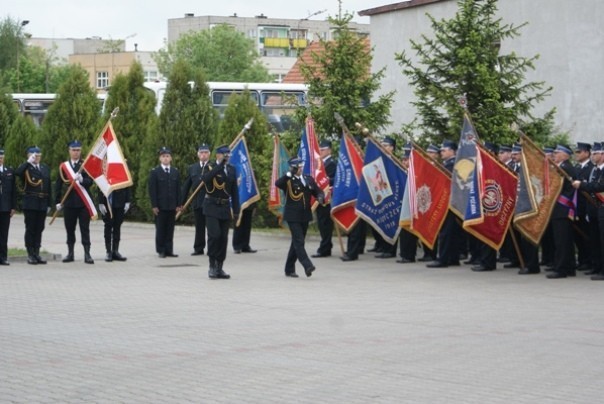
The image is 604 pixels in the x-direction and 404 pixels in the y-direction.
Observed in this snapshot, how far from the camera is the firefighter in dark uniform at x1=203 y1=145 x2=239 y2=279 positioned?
1725 centimetres

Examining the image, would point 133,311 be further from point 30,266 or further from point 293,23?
point 293,23

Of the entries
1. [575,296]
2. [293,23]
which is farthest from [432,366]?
[293,23]

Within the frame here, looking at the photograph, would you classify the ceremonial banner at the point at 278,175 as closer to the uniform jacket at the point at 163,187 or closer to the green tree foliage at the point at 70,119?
the uniform jacket at the point at 163,187

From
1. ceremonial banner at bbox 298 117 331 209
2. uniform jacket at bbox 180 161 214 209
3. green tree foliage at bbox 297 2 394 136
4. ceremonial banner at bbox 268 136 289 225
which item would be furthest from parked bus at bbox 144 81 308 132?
ceremonial banner at bbox 298 117 331 209

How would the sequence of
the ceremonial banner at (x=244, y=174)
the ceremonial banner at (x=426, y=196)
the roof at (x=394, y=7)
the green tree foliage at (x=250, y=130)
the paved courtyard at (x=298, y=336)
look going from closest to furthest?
1. the paved courtyard at (x=298, y=336)
2. the ceremonial banner at (x=426, y=196)
3. the ceremonial banner at (x=244, y=174)
4. the green tree foliage at (x=250, y=130)
5. the roof at (x=394, y=7)

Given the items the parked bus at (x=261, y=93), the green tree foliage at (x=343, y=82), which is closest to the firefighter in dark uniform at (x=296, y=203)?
the green tree foliage at (x=343, y=82)

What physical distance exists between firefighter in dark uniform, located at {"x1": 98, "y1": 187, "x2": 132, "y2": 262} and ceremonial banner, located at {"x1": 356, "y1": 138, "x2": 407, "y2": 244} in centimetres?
388

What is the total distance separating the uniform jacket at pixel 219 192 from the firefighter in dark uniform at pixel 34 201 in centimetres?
322

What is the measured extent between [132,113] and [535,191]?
13.9 metres

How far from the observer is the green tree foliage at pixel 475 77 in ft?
66.6

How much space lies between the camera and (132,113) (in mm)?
29078

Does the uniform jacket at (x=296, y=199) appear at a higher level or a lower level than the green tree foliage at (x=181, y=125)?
lower

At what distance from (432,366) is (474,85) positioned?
11028mm

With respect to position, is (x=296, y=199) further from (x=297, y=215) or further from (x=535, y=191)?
(x=535, y=191)
